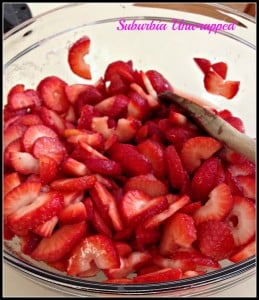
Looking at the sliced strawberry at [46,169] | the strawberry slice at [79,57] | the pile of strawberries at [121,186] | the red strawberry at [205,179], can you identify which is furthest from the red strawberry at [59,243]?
the strawberry slice at [79,57]

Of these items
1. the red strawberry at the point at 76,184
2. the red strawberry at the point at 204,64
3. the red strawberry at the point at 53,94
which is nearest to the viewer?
the red strawberry at the point at 76,184

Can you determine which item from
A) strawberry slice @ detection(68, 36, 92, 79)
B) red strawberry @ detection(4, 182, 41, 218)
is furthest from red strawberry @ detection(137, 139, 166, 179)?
strawberry slice @ detection(68, 36, 92, 79)

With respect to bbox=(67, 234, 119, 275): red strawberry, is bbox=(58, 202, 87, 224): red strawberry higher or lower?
higher

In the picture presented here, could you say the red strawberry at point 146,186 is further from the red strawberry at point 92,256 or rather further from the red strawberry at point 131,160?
the red strawberry at point 92,256

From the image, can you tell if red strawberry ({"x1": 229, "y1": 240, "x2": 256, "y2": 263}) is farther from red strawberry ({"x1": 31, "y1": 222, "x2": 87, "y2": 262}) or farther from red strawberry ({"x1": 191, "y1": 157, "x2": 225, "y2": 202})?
red strawberry ({"x1": 31, "y1": 222, "x2": 87, "y2": 262})

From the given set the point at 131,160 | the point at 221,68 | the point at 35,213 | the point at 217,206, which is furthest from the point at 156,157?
the point at 221,68

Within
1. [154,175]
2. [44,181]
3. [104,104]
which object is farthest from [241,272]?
[104,104]

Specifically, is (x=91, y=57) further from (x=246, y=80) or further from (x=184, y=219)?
(x=184, y=219)
